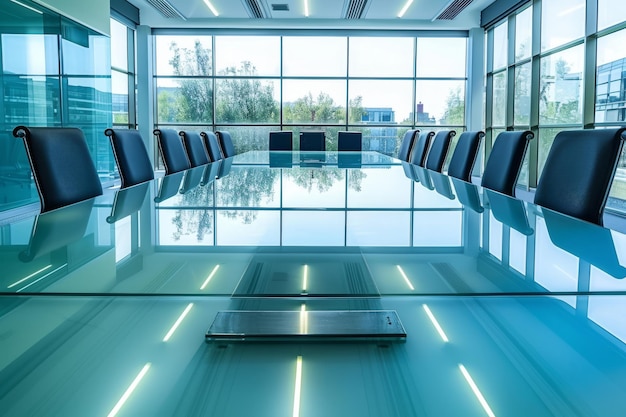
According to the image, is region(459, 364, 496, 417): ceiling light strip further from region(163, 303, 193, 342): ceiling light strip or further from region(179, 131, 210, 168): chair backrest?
region(179, 131, 210, 168): chair backrest

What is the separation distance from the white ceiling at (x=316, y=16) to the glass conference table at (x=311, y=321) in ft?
23.2

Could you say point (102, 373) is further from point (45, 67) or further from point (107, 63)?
point (107, 63)

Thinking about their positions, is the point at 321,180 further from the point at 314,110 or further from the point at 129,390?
the point at 314,110

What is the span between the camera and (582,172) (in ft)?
5.52

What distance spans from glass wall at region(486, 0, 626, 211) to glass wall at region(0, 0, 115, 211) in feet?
18.2

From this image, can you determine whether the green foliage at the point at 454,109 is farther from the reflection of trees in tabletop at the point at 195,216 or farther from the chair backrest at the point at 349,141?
the reflection of trees in tabletop at the point at 195,216

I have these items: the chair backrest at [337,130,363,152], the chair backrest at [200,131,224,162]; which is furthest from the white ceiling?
the chair backrest at [200,131,224,162]

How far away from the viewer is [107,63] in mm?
6758

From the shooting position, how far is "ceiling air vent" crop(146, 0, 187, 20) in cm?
722

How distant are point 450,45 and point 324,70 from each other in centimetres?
213

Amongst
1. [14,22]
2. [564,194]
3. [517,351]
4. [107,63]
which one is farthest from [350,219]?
[107,63]

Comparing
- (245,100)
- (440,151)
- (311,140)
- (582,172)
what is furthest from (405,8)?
(582,172)

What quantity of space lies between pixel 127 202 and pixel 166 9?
269 inches

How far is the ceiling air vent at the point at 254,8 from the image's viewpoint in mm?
7359
